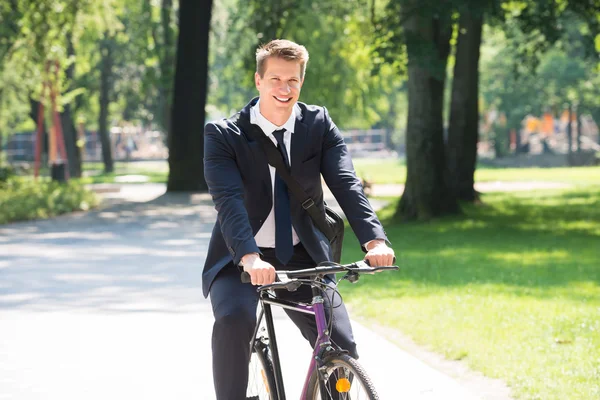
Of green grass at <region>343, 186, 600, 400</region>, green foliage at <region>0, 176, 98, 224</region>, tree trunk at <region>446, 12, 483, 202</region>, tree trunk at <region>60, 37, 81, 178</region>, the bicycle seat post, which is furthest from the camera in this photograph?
tree trunk at <region>60, 37, 81, 178</region>

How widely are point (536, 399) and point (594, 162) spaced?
Result: 4783 cm

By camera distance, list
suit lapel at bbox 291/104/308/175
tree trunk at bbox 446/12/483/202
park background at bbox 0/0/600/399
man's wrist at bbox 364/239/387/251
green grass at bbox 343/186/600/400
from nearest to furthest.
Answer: man's wrist at bbox 364/239/387/251 → suit lapel at bbox 291/104/308/175 → green grass at bbox 343/186/600/400 → park background at bbox 0/0/600/399 → tree trunk at bbox 446/12/483/202

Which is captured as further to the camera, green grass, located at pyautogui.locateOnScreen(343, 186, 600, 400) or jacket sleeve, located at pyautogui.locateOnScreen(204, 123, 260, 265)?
green grass, located at pyautogui.locateOnScreen(343, 186, 600, 400)

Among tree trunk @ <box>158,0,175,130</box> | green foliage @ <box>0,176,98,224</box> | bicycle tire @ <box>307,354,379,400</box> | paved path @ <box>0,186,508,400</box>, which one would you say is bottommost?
green foliage @ <box>0,176,98,224</box>

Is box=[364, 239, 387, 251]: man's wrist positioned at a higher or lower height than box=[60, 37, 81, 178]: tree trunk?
higher

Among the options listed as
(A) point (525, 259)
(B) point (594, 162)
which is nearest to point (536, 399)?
(A) point (525, 259)

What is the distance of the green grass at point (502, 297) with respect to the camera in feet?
24.6

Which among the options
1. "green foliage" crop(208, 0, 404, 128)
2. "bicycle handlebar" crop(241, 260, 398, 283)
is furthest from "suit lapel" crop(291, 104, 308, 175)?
"green foliage" crop(208, 0, 404, 128)

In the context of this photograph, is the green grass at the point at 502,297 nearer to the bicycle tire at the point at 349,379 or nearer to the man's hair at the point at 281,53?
the bicycle tire at the point at 349,379

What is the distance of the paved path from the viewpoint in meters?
6.99

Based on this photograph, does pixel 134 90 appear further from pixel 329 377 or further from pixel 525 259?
pixel 329 377

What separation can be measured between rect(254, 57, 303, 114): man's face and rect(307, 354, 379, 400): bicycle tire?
1.00 metres

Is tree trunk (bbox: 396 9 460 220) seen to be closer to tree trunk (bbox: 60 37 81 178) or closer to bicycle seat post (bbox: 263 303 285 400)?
bicycle seat post (bbox: 263 303 285 400)

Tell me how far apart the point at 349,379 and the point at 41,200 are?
65.8 ft
